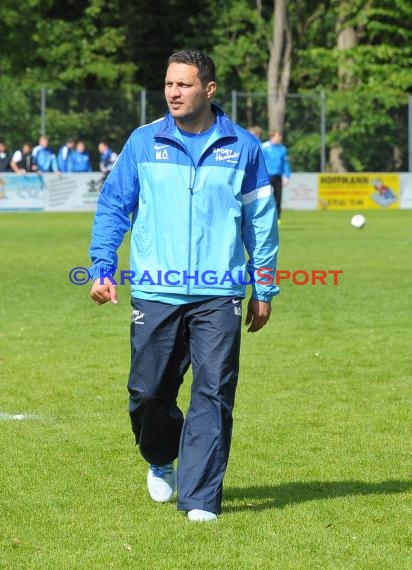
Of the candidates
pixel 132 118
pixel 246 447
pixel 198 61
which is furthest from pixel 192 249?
pixel 132 118

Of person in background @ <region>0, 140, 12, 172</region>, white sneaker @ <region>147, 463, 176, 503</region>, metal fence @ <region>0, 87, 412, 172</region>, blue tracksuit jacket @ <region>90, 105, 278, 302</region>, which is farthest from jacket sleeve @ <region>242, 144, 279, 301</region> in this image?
metal fence @ <region>0, 87, 412, 172</region>

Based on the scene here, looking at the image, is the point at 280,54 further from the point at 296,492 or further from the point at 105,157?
the point at 296,492

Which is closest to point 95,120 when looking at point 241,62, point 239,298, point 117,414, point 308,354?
point 241,62

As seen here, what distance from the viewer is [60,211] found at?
117 feet

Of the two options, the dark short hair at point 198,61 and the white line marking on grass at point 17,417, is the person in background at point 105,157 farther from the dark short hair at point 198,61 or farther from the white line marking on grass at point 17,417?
the dark short hair at point 198,61

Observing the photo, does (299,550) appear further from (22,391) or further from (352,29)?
(352,29)

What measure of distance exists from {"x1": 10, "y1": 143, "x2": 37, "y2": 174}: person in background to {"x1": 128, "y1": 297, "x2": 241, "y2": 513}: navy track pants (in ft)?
96.8

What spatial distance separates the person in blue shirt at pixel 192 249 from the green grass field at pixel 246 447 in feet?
1.40

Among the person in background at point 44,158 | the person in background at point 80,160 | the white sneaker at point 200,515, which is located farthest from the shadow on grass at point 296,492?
the person in background at point 80,160

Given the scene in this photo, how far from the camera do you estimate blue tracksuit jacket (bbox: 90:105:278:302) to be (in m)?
5.89

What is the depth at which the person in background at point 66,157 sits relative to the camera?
3644cm

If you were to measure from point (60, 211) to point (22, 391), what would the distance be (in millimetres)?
26549

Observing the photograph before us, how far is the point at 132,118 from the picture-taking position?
3819 cm

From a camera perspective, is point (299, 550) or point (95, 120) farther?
point (95, 120)
